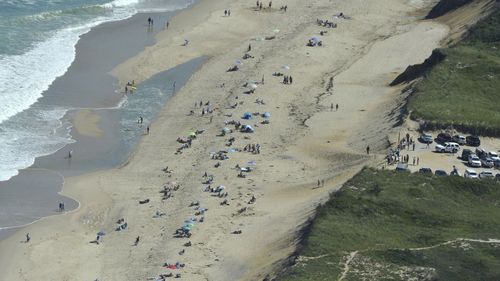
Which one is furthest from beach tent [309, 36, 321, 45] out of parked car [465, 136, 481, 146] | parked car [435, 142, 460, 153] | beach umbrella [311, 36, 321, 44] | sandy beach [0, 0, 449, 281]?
parked car [435, 142, 460, 153]

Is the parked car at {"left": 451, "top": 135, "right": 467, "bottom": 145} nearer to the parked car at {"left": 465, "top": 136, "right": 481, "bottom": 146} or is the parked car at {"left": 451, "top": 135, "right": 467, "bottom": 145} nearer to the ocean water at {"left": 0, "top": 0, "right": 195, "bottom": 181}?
the parked car at {"left": 465, "top": 136, "right": 481, "bottom": 146}

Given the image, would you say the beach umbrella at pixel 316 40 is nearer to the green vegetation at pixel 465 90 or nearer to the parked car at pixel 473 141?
the green vegetation at pixel 465 90

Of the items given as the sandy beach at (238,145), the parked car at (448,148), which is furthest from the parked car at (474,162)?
the sandy beach at (238,145)

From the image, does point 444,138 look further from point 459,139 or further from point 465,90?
point 465,90

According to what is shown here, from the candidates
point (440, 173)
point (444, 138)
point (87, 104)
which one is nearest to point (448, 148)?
point (444, 138)

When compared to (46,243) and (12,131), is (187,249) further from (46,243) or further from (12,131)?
(12,131)

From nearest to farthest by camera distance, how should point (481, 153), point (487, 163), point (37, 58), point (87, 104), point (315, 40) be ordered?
point (487, 163) → point (481, 153) → point (87, 104) → point (37, 58) → point (315, 40)

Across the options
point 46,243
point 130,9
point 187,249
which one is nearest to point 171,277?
point 187,249
